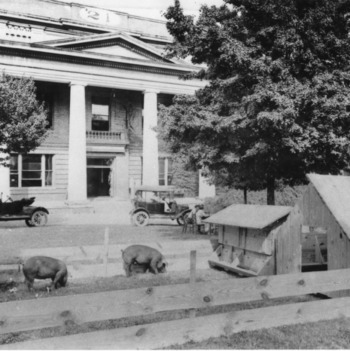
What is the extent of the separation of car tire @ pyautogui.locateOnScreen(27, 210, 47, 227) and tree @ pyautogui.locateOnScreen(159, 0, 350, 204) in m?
9.02

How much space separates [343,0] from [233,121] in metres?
3.89

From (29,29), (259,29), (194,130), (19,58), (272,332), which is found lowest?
(272,332)

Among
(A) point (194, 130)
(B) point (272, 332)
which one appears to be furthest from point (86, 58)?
(B) point (272, 332)

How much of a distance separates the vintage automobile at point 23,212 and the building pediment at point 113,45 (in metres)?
10.1

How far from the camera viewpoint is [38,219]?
61.1ft

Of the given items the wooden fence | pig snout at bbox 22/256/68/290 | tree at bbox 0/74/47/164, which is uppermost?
tree at bbox 0/74/47/164

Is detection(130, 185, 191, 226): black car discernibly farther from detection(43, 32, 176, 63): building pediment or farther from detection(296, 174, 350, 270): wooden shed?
detection(296, 174, 350, 270): wooden shed

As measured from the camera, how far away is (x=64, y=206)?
944 inches

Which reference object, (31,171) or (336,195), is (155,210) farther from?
(336,195)

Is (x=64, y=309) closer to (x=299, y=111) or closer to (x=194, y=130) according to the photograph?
(x=299, y=111)

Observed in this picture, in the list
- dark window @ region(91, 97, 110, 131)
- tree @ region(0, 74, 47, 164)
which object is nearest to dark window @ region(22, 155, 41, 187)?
dark window @ region(91, 97, 110, 131)

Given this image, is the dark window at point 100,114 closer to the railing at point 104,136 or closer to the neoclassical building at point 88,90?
the neoclassical building at point 88,90

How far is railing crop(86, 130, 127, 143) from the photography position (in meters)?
28.1

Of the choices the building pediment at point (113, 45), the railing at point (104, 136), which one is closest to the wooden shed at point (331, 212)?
the building pediment at point (113, 45)
